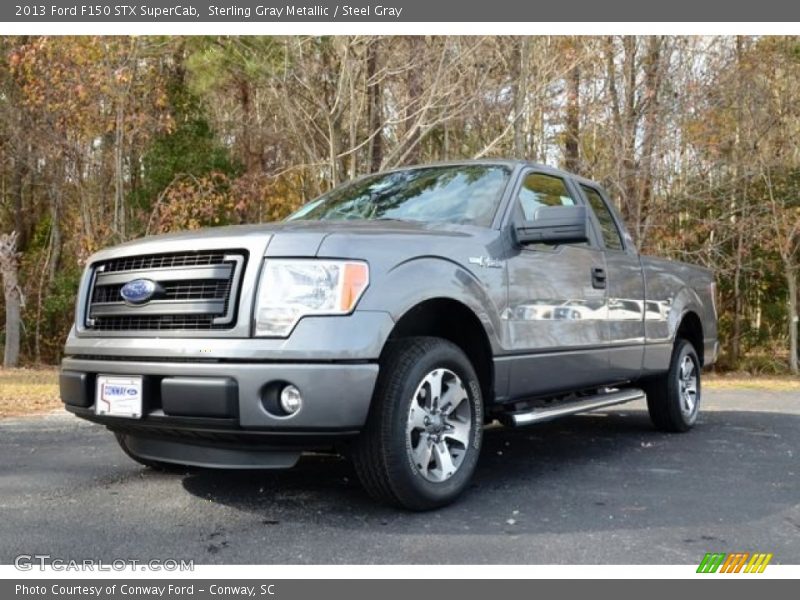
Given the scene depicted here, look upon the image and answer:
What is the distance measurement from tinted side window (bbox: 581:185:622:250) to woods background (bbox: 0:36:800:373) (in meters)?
7.12

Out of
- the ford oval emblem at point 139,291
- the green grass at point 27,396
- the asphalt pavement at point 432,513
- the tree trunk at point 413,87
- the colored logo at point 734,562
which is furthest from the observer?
the tree trunk at point 413,87

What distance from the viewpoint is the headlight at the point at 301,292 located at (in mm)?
3516

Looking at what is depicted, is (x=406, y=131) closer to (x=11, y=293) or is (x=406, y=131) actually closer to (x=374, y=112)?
(x=374, y=112)

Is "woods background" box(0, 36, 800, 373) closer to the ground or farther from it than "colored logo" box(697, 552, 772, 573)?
farther from it

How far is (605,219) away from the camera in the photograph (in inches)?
240

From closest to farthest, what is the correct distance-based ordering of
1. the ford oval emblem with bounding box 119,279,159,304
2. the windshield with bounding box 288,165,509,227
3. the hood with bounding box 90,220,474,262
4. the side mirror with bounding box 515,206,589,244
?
the hood with bounding box 90,220,474,262, the ford oval emblem with bounding box 119,279,159,304, the side mirror with bounding box 515,206,589,244, the windshield with bounding box 288,165,509,227

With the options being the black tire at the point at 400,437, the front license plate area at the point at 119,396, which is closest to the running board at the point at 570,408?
the black tire at the point at 400,437

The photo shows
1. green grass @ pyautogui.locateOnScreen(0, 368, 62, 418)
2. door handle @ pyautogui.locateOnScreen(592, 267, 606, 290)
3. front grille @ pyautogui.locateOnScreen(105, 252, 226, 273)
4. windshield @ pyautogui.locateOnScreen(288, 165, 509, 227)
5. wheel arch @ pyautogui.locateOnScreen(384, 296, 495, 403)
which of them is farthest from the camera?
green grass @ pyautogui.locateOnScreen(0, 368, 62, 418)

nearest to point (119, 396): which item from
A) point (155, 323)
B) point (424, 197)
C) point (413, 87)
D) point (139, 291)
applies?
point (155, 323)

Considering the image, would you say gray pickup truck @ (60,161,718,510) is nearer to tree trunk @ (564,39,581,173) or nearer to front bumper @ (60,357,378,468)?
front bumper @ (60,357,378,468)

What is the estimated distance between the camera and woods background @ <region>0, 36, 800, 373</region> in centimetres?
1364

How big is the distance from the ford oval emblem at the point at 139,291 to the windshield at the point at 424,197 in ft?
4.49

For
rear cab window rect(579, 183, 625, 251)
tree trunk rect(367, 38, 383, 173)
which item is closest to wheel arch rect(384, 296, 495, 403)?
rear cab window rect(579, 183, 625, 251)

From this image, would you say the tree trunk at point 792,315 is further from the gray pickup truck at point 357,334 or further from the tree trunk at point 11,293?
the tree trunk at point 11,293
